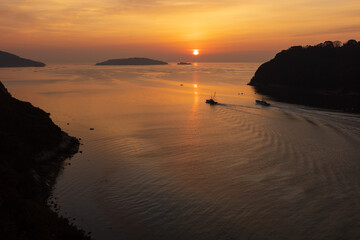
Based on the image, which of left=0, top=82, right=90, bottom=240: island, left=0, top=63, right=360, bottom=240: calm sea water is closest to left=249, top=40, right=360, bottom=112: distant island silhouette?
left=0, top=63, right=360, bottom=240: calm sea water

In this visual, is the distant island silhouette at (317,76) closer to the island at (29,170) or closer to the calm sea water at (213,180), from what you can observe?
the calm sea water at (213,180)

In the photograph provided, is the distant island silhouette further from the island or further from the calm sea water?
the island

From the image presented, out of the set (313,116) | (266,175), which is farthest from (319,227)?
Answer: (313,116)

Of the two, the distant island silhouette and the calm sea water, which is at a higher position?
the distant island silhouette

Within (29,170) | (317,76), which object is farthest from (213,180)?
(317,76)

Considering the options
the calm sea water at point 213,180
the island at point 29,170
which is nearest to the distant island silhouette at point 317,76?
the calm sea water at point 213,180
